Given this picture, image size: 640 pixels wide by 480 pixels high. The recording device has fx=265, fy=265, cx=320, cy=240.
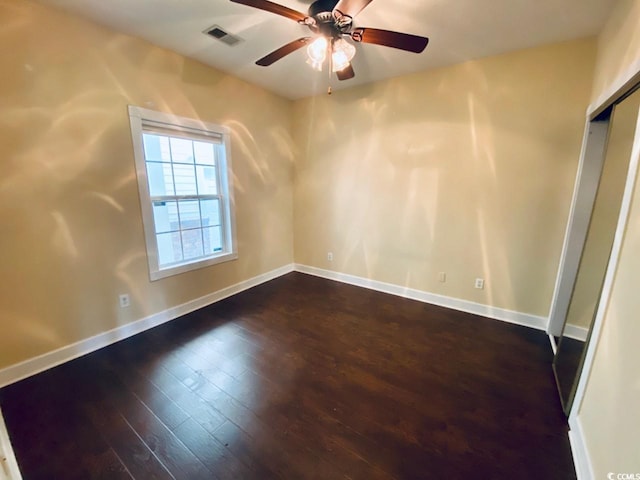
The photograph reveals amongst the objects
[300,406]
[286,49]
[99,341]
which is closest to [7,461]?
[99,341]

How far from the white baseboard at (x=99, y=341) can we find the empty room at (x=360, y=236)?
0.06 ft

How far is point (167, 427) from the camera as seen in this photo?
155 centimetres

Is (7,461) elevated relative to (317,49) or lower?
lower

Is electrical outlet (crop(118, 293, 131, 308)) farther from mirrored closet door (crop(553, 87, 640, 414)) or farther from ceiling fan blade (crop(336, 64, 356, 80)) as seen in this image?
mirrored closet door (crop(553, 87, 640, 414))

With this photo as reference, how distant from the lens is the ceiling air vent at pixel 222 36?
2.14 meters

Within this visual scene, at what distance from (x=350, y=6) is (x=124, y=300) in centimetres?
284

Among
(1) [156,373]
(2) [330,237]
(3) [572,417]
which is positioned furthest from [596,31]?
(1) [156,373]

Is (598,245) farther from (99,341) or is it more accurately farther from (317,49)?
(99,341)

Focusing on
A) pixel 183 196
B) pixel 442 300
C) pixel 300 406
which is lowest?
pixel 300 406

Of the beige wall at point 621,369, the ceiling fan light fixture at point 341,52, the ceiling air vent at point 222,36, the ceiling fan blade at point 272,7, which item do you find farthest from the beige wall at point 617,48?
the ceiling air vent at point 222,36

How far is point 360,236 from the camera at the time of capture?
3.63 meters

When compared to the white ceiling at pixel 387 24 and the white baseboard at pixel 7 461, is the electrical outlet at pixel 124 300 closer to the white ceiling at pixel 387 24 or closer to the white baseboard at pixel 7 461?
the white baseboard at pixel 7 461

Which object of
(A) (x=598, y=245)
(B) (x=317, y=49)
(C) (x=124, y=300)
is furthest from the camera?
(C) (x=124, y=300)

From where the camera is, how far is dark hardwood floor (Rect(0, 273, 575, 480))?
136 centimetres
